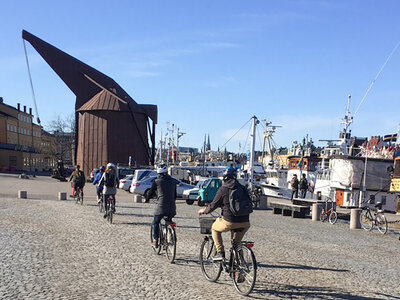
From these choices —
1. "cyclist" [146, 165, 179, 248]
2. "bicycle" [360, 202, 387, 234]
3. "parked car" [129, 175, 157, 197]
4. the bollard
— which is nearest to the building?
"parked car" [129, 175, 157, 197]

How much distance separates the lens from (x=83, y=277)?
7.41 metres

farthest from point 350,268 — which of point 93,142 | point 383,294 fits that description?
point 93,142

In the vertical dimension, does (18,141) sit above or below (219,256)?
below

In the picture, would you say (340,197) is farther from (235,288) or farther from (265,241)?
(235,288)

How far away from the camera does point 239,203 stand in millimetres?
6848

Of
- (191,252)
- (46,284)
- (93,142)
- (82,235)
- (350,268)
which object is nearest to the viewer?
(46,284)

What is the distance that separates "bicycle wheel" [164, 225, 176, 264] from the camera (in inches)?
346

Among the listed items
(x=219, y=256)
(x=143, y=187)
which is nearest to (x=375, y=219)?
(x=219, y=256)

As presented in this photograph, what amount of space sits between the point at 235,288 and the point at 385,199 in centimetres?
2261

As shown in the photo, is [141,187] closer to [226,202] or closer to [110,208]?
[110,208]

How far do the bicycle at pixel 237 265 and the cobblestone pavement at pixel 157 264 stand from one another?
Result: 6.6 inches

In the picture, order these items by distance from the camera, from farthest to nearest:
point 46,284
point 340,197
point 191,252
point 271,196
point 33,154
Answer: point 33,154 < point 271,196 < point 340,197 < point 191,252 < point 46,284

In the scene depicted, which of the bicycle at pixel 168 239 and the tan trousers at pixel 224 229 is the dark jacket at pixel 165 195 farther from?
the tan trousers at pixel 224 229

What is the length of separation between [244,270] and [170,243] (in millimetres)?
2527
